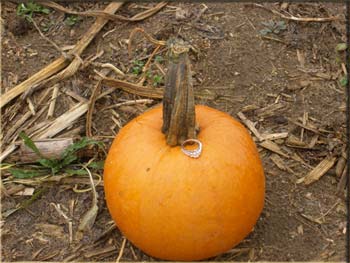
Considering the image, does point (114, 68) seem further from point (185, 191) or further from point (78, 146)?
point (185, 191)

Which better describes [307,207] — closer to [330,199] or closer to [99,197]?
[330,199]

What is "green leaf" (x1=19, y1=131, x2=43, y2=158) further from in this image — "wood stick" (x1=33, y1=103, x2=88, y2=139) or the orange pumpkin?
the orange pumpkin

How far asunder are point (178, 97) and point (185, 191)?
0.45 meters

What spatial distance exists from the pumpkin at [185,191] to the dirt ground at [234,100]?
0.35 meters

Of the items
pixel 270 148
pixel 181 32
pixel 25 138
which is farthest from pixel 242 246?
pixel 181 32

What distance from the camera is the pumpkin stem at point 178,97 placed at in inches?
116

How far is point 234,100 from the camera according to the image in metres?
4.33

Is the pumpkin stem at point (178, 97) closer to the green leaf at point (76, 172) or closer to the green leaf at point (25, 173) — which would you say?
the green leaf at point (76, 172)

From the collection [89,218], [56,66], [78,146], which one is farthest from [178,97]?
[56,66]

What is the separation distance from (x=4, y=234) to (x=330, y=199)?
6.38 feet

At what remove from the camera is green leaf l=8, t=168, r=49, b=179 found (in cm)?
395

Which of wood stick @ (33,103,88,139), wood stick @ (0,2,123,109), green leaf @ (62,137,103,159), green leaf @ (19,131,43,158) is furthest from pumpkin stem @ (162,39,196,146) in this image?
wood stick @ (0,2,123,109)

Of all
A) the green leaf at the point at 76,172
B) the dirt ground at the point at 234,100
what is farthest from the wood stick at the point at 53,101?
the green leaf at the point at 76,172

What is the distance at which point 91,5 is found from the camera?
5215 mm
